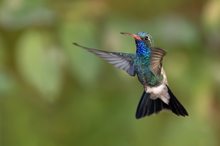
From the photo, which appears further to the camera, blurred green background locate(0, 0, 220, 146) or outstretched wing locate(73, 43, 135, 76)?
blurred green background locate(0, 0, 220, 146)

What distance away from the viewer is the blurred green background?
1.12 meters

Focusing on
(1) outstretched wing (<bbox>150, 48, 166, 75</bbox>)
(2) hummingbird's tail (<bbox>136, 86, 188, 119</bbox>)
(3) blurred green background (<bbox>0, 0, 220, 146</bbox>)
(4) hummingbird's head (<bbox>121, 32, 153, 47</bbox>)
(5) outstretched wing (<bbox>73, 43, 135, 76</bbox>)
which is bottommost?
(3) blurred green background (<bbox>0, 0, 220, 146</bbox>)

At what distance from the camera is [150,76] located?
0.43m

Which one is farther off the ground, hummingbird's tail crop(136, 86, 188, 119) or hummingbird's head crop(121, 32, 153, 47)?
hummingbird's head crop(121, 32, 153, 47)

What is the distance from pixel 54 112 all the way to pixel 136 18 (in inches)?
15.4

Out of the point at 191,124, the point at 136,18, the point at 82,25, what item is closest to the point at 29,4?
the point at 82,25

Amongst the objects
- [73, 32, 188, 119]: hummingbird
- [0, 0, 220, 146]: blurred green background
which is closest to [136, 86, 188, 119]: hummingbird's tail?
[73, 32, 188, 119]: hummingbird

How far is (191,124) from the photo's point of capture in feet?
4.28

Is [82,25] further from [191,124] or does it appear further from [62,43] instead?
[191,124]

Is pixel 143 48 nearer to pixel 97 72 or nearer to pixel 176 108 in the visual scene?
pixel 176 108

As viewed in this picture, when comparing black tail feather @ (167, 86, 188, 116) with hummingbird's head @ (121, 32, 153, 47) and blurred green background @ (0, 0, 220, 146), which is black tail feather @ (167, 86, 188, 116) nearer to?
hummingbird's head @ (121, 32, 153, 47)

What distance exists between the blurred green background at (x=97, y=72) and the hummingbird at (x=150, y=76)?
1.95 ft

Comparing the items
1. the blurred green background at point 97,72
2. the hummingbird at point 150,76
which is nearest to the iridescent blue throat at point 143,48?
the hummingbird at point 150,76

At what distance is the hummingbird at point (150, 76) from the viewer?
15.7 inches
